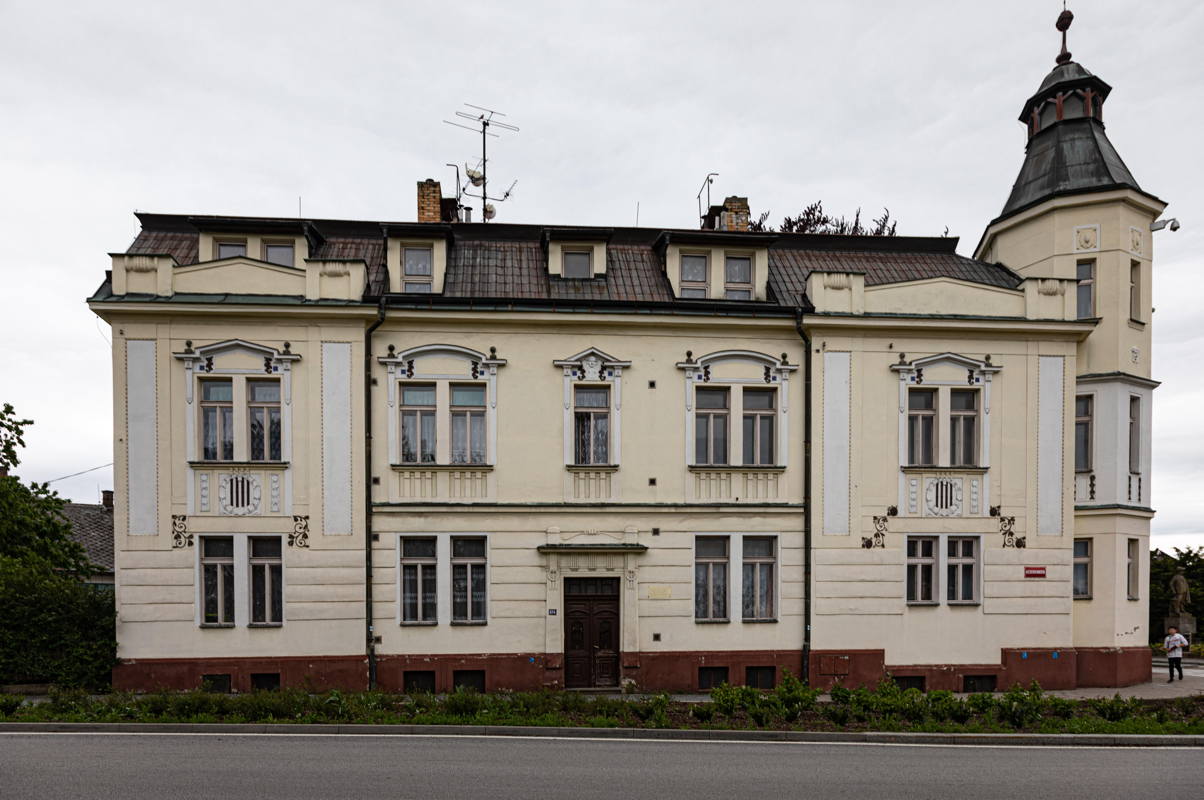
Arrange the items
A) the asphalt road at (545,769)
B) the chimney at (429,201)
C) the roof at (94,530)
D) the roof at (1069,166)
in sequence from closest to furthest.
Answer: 1. the asphalt road at (545,769)
2. the roof at (1069,166)
3. the chimney at (429,201)
4. the roof at (94,530)

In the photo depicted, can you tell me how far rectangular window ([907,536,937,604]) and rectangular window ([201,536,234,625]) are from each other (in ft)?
48.5

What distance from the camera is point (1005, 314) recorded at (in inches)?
688

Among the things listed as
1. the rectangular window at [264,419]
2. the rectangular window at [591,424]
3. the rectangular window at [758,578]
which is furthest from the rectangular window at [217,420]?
the rectangular window at [758,578]

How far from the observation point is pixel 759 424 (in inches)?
682

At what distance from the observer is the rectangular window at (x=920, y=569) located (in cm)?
1725

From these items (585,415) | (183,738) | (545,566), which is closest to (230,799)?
(183,738)

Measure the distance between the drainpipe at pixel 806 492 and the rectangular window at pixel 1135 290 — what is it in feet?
26.4

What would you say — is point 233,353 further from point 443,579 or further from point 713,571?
point 713,571

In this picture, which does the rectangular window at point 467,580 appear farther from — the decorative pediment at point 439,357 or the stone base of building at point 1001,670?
the stone base of building at point 1001,670

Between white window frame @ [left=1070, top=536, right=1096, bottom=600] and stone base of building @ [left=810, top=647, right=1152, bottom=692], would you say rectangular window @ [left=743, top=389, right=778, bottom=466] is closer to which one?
stone base of building @ [left=810, top=647, right=1152, bottom=692]

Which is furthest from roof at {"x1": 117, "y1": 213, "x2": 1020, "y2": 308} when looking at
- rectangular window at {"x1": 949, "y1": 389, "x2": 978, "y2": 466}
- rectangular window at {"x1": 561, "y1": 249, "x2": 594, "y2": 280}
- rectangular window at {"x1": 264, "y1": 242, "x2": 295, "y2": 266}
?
rectangular window at {"x1": 949, "y1": 389, "x2": 978, "y2": 466}

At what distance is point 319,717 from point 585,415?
798cm

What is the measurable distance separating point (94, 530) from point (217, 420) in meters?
21.1

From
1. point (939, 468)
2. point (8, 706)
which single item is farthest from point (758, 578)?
point (8, 706)
